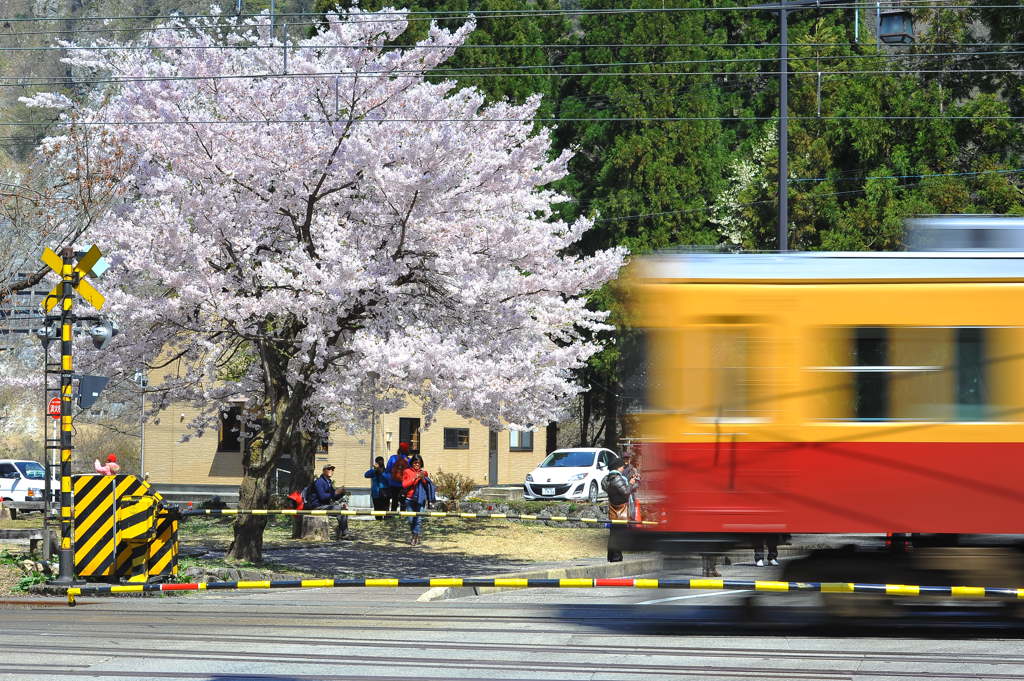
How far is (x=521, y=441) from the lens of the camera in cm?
4919

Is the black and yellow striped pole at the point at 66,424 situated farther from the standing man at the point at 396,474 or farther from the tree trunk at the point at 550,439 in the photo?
the tree trunk at the point at 550,439

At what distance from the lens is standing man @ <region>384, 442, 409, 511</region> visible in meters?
26.6

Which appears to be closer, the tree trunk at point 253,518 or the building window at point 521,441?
the tree trunk at point 253,518

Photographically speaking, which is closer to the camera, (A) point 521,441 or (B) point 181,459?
(B) point 181,459

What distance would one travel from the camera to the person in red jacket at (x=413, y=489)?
25.4 m

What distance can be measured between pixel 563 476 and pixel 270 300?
754 inches

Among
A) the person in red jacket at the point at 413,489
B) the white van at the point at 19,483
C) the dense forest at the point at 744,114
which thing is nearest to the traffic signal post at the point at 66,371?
the person in red jacket at the point at 413,489

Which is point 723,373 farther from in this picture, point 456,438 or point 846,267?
point 456,438

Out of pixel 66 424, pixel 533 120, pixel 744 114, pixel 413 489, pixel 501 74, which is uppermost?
pixel 501 74

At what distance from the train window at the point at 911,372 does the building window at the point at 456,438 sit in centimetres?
3605

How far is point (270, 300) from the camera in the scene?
19516mm

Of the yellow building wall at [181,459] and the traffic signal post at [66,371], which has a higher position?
the traffic signal post at [66,371]

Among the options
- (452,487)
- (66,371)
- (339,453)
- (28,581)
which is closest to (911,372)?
(66,371)

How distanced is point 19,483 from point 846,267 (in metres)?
34.7
